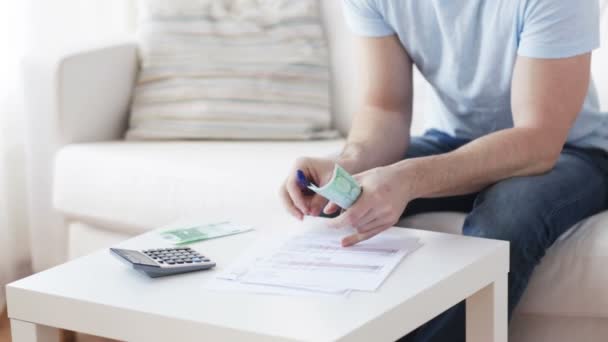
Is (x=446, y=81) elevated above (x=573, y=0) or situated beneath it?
situated beneath

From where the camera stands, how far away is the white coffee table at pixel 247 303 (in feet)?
3.64

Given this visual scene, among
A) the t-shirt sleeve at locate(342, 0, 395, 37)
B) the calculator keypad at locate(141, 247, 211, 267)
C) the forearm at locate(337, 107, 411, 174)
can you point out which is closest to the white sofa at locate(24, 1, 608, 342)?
the forearm at locate(337, 107, 411, 174)

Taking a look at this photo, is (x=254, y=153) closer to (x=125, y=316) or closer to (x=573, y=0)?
(x=573, y=0)

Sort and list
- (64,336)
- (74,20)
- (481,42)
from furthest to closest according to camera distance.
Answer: (74,20) < (64,336) < (481,42)

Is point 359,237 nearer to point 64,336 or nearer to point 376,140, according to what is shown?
point 376,140

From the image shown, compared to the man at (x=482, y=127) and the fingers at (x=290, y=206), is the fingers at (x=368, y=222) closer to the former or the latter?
the man at (x=482, y=127)

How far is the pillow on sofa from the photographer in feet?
7.72

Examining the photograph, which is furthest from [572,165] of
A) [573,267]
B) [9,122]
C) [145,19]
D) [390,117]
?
[9,122]

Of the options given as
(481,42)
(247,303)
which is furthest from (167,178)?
(247,303)

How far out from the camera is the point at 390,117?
70.0 inches

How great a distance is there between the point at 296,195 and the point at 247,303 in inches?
12.8

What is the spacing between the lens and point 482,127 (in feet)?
5.77

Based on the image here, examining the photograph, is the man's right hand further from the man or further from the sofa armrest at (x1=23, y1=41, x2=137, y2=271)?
the sofa armrest at (x1=23, y1=41, x2=137, y2=271)

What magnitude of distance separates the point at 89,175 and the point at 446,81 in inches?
34.0
